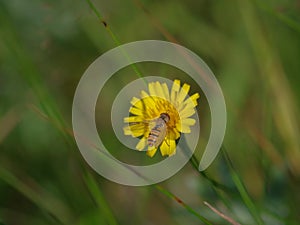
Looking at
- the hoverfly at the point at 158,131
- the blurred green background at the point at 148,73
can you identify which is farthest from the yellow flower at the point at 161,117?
the blurred green background at the point at 148,73

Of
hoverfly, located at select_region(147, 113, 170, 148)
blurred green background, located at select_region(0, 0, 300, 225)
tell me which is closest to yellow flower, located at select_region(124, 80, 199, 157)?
hoverfly, located at select_region(147, 113, 170, 148)

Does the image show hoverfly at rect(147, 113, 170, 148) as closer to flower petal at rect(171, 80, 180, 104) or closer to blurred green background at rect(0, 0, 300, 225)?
flower petal at rect(171, 80, 180, 104)

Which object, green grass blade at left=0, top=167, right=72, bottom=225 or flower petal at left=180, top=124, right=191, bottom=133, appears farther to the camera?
green grass blade at left=0, top=167, right=72, bottom=225

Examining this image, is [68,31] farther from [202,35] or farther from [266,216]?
[266,216]

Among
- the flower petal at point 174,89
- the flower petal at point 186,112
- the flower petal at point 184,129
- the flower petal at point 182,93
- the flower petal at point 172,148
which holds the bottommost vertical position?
the flower petal at point 172,148

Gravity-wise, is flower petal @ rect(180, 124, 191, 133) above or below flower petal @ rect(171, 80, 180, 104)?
below

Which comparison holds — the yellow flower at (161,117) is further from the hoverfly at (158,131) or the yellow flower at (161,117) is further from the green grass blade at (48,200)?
the green grass blade at (48,200)

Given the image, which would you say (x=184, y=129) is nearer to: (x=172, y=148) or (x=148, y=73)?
(x=172, y=148)
